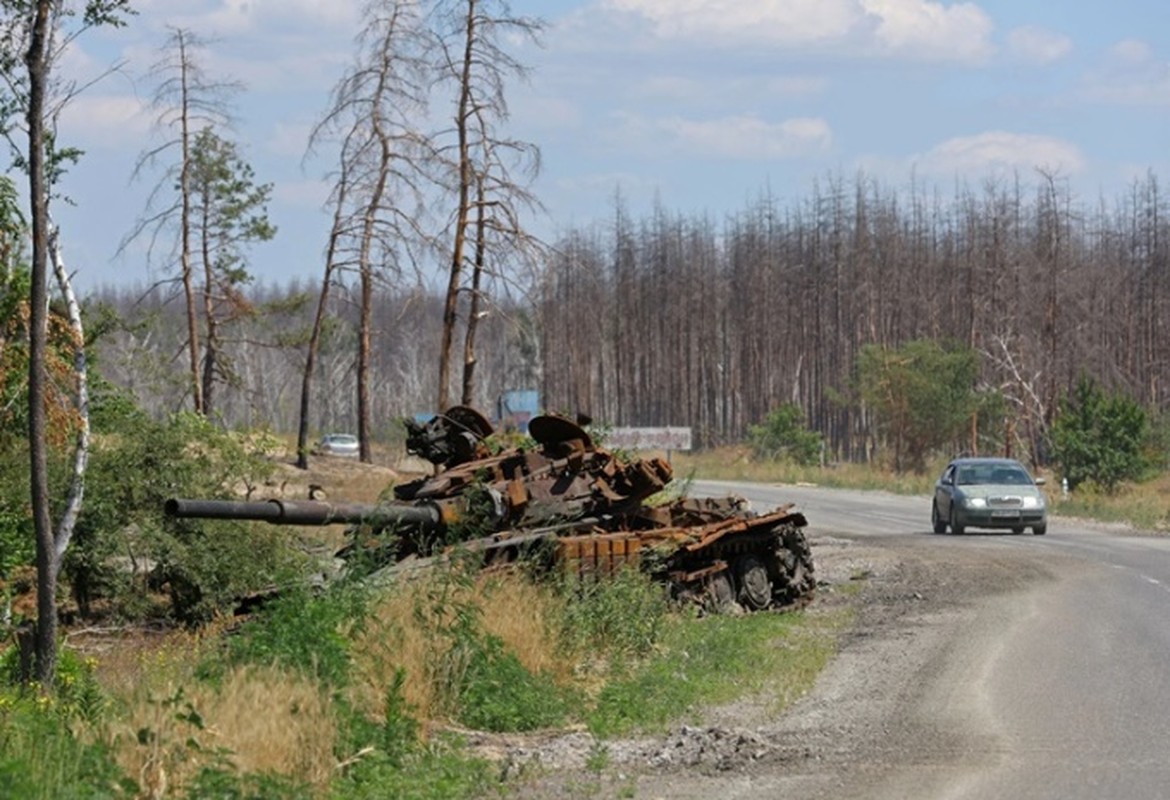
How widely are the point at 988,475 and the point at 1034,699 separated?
2418cm

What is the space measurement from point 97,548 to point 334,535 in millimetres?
4995

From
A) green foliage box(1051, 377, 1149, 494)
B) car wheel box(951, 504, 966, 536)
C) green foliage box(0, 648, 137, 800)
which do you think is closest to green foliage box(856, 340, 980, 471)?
green foliage box(1051, 377, 1149, 494)

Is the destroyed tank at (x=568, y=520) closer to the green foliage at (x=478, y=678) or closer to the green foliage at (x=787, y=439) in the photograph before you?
the green foliage at (x=478, y=678)

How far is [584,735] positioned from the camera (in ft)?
42.2

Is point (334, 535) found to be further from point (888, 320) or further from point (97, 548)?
point (888, 320)

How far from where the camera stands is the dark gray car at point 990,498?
3731 centimetres

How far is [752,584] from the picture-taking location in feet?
74.7

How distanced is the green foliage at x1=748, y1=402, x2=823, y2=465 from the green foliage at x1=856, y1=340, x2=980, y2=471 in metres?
7.95

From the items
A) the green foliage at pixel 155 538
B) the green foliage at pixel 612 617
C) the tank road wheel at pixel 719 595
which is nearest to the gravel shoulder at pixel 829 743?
the green foliage at pixel 612 617

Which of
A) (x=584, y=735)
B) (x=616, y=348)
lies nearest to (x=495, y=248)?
(x=584, y=735)

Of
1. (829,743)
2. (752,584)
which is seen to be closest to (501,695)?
(829,743)

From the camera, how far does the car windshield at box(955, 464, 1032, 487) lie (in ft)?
125

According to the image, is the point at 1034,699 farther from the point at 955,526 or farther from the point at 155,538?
the point at 955,526

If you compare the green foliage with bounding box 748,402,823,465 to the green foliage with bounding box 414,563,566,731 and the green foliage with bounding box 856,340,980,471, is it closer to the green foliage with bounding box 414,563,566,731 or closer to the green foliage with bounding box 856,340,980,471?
the green foliage with bounding box 856,340,980,471
